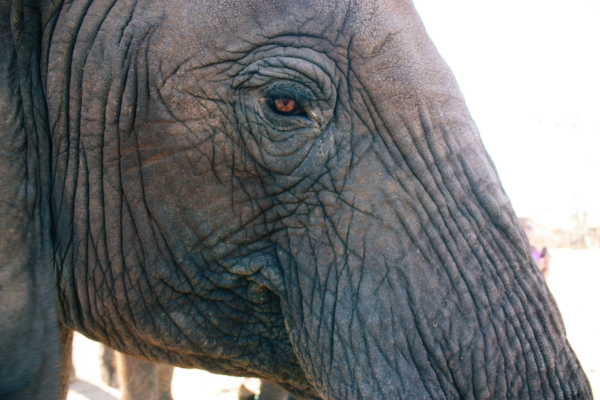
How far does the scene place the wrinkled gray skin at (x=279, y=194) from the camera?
5.32 ft

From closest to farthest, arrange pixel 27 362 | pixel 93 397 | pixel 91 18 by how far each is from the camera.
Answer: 1. pixel 27 362
2. pixel 91 18
3. pixel 93 397

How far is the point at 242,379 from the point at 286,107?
15.9 ft

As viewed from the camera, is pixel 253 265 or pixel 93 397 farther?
pixel 93 397

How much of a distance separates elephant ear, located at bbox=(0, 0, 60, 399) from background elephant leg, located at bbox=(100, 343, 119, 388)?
15.5 feet

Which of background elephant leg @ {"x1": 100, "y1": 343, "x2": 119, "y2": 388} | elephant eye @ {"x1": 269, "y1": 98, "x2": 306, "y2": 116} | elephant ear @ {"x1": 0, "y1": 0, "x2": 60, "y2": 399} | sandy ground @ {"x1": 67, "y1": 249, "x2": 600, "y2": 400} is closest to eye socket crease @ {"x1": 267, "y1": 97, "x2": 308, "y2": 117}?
elephant eye @ {"x1": 269, "y1": 98, "x2": 306, "y2": 116}

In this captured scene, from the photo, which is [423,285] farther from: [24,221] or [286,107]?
[24,221]

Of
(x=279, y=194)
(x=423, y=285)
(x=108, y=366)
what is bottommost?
(x=108, y=366)

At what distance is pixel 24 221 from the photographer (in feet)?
5.73

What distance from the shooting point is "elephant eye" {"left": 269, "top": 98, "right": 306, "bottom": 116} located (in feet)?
5.63

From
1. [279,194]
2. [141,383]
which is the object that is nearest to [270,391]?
[141,383]

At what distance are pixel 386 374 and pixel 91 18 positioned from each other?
159 cm

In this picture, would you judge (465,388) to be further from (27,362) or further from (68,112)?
(68,112)

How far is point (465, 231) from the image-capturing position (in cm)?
168

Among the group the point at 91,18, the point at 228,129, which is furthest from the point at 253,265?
the point at 91,18
